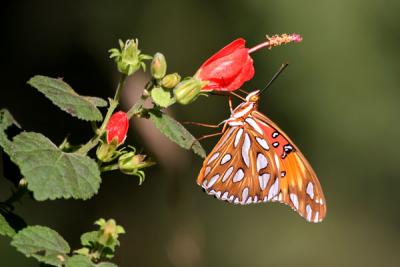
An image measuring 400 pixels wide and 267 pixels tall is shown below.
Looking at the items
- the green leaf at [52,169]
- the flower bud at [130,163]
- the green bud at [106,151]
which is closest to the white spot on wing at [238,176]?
the flower bud at [130,163]

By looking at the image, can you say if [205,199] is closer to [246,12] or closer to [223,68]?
[246,12]

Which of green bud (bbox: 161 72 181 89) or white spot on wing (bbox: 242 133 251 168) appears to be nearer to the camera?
green bud (bbox: 161 72 181 89)

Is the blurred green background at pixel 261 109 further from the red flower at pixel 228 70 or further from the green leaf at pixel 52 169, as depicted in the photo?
the green leaf at pixel 52 169

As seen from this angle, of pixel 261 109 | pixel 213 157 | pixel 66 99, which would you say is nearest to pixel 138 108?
pixel 66 99

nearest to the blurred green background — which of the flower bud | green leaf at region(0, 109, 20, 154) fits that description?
the flower bud

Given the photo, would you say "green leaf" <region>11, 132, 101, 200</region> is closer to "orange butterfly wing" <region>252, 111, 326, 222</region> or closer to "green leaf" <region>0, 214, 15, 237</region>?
"green leaf" <region>0, 214, 15, 237</region>

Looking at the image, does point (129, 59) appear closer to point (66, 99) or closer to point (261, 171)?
point (66, 99)
